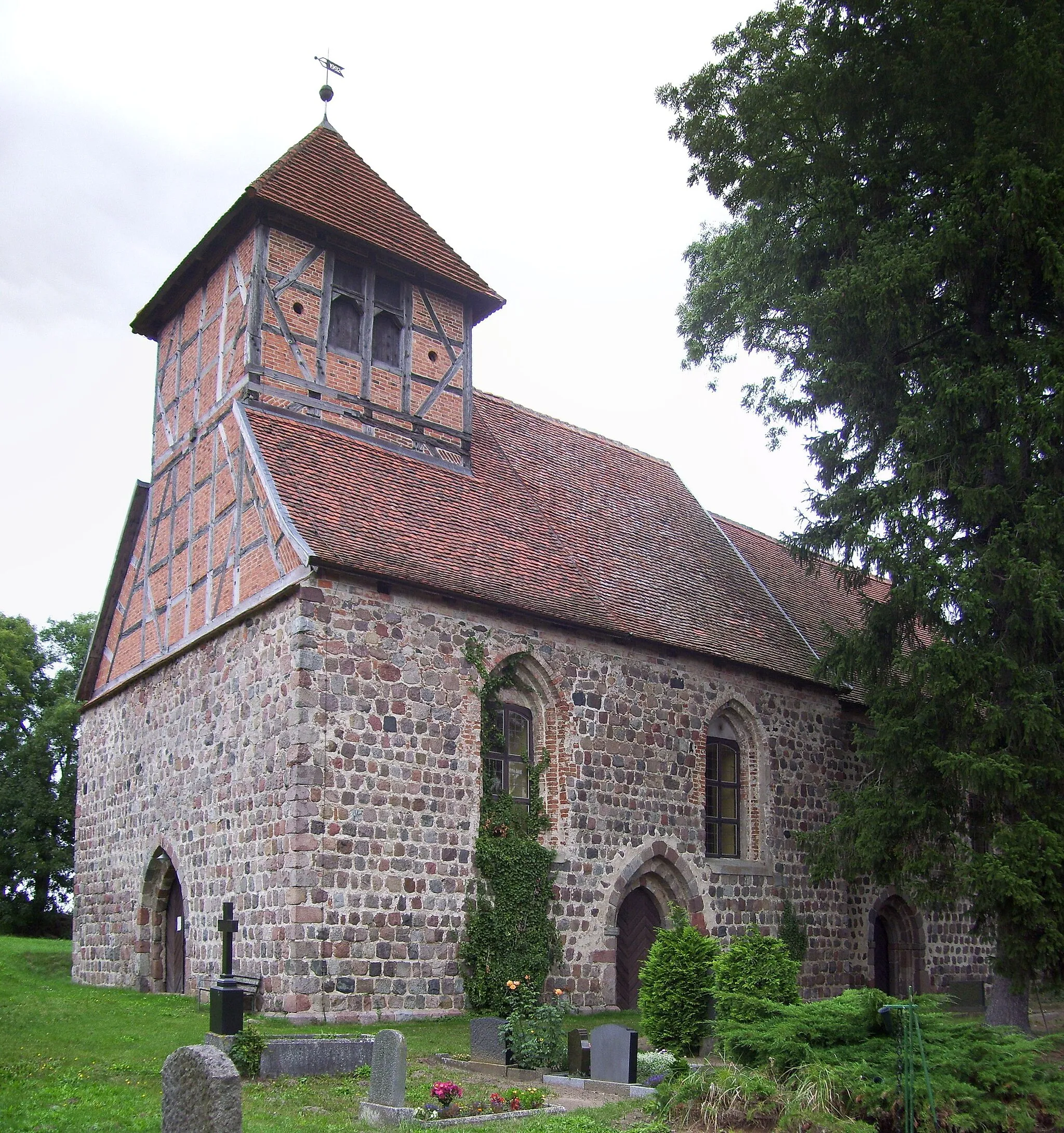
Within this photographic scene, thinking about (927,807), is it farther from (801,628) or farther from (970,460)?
(801,628)

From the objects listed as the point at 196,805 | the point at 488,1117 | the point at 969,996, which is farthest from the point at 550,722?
the point at 969,996

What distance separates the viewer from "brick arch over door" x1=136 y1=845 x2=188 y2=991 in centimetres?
1758

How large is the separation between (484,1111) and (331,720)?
19.2ft

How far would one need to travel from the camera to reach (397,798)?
1460 centimetres

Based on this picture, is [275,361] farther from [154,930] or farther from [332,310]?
[154,930]

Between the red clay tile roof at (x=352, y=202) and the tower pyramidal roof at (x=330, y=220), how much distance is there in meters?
0.02

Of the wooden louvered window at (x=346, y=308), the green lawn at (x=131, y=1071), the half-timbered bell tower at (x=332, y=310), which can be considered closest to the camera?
the green lawn at (x=131, y=1071)

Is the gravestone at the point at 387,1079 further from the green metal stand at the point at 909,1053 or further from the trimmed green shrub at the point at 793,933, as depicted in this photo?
the trimmed green shrub at the point at 793,933

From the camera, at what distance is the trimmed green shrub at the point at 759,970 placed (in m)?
12.0

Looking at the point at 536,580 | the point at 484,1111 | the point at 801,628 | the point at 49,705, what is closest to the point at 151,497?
the point at 536,580

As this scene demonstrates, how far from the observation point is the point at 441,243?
19.7 m

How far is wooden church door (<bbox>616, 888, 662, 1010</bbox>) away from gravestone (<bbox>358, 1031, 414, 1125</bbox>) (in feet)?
27.0

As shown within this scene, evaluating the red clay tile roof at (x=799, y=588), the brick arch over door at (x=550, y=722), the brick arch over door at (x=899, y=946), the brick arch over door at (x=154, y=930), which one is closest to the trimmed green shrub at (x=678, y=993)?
the brick arch over door at (x=550, y=722)

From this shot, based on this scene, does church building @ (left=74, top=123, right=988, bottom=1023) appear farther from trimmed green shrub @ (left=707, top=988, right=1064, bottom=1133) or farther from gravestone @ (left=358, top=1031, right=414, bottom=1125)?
→ trimmed green shrub @ (left=707, top=988, right=1064, bottom=1133)
